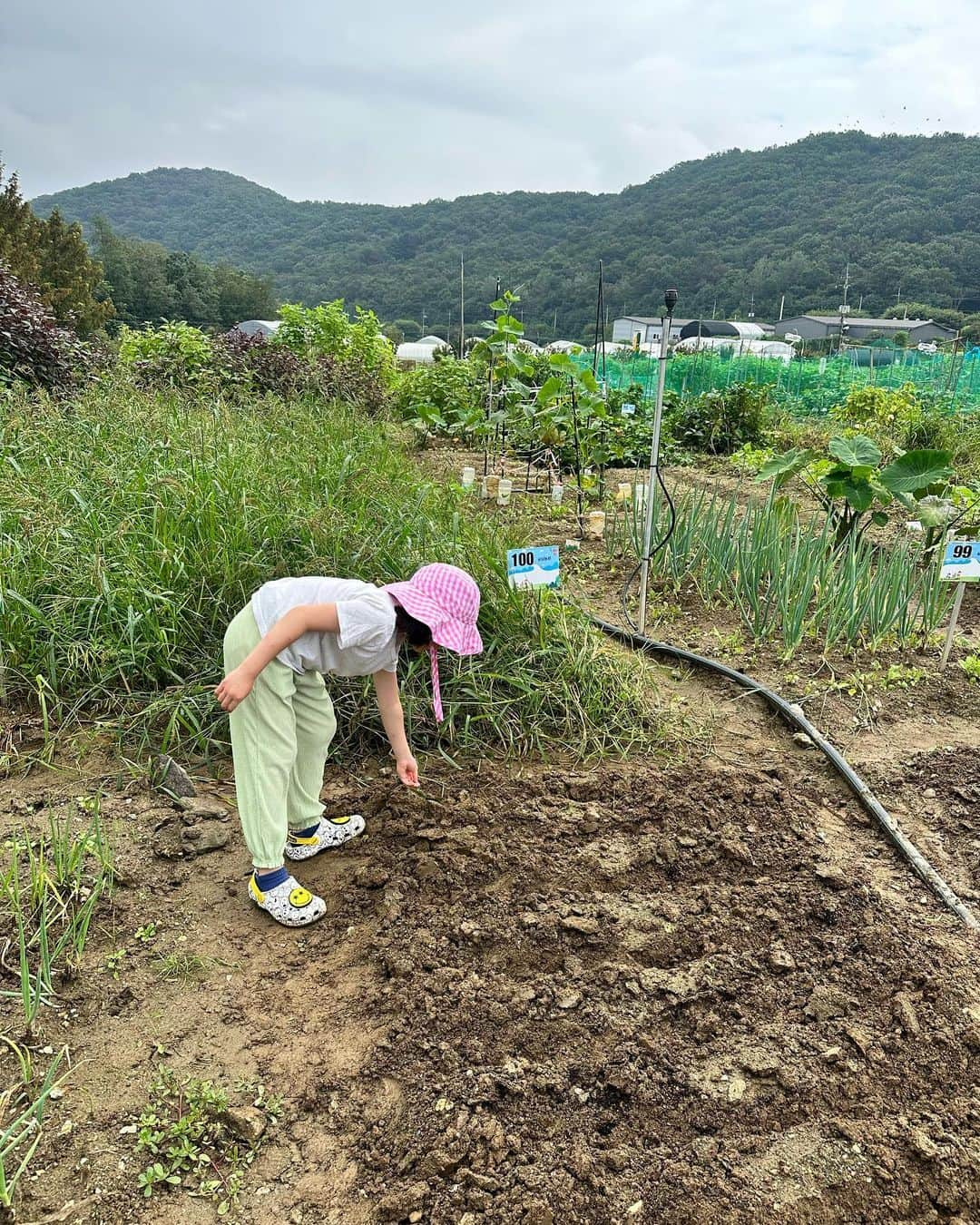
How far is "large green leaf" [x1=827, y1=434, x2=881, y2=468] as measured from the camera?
4363 mm

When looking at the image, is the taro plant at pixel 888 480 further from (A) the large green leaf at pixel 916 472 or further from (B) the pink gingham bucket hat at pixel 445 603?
(B) the pink gingham bucket hat at pixel 445 603

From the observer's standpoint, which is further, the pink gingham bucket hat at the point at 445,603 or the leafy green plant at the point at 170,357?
the leafy green plant at the point at 170,357

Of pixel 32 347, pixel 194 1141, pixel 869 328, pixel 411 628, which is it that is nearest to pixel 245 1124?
pixel 194 1141

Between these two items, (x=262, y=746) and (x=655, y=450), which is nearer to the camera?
(x=262, y=746)

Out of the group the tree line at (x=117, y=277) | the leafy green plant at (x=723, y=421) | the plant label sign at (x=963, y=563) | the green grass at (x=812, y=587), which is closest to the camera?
the plant label sign at (x=963, y=563)

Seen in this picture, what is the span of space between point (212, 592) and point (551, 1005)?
2.01m

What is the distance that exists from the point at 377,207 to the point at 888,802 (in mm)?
51252

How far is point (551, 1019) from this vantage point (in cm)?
184

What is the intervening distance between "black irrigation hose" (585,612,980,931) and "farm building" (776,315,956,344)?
99.3 feet

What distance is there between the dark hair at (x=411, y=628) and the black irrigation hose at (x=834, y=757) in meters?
1.60

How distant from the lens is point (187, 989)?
75.5 inches

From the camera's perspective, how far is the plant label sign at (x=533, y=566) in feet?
10.1

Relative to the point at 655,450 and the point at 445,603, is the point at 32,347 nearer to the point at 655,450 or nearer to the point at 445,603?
the point at 655,450

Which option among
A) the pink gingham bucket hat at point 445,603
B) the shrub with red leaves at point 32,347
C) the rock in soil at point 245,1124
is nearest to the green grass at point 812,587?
the pink gingham bucket hat at point 445,603
